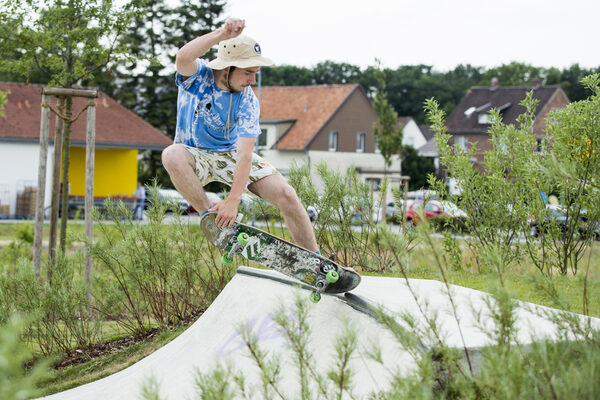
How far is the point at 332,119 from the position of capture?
39.8 metres

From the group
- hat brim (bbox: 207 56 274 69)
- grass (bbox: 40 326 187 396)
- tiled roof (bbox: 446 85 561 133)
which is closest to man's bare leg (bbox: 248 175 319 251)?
hat brim (bbox: 207 56 274 69)

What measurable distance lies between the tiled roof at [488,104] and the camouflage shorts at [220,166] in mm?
42520

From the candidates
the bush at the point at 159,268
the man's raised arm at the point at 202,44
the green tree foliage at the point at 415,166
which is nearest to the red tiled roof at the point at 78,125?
the bush at the point at 159,268

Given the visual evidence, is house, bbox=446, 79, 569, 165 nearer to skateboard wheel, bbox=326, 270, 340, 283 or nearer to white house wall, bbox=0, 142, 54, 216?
white house wall, bbox=0, 142, 54, 216

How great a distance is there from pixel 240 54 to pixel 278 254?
140cm

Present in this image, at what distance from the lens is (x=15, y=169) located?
24.9 meters

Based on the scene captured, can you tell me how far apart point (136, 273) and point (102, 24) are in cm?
375

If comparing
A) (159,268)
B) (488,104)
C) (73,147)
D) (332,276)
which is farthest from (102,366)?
(488,104)

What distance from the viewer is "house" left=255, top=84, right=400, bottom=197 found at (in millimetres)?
39281

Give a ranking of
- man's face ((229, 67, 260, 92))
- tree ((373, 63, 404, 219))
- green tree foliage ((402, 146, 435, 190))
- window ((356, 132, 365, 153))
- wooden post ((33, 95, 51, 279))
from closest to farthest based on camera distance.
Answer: man's face ((229, 67, 260, 92)) < wooden post ((33, 95, 51, 279)) < tree ((373, 63, 404, 219)) < window ((356, 132, 365, 153)) < green tree foliage ((402, 146, 435, 190))

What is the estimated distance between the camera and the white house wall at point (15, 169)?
24547mm

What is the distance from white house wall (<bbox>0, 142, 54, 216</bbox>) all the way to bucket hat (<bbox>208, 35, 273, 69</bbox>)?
2161cm

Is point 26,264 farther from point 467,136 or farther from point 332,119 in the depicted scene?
point 467,136

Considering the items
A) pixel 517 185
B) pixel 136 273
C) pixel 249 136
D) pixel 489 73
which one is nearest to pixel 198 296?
pixel 136 273
